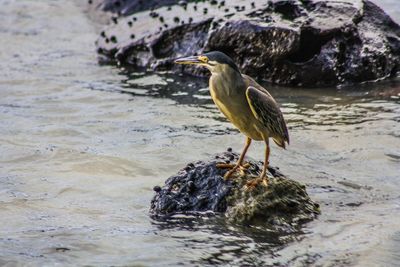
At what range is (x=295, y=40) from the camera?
38.8 ft

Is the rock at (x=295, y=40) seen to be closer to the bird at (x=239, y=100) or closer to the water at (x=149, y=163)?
the water at (x=149, y=163)

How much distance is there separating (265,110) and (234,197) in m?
0.76

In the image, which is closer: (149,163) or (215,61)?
(215,61)

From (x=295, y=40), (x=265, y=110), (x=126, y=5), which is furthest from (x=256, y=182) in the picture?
(x=126, y=5)

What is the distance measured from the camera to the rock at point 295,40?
39.2 feet

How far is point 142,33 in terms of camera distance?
44.5ft

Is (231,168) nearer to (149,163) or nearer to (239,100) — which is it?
(239,100)

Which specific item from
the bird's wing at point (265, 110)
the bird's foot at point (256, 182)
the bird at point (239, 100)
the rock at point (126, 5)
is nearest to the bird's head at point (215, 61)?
the bird at point (239, 100)

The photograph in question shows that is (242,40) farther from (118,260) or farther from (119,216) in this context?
(118,260)

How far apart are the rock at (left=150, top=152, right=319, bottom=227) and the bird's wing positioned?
0.42 m

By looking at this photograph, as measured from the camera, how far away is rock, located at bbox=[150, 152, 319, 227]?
7062 mm

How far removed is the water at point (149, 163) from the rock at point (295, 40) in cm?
33

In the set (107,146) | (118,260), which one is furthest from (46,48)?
(118,260)

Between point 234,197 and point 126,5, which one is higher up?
point 126,5
